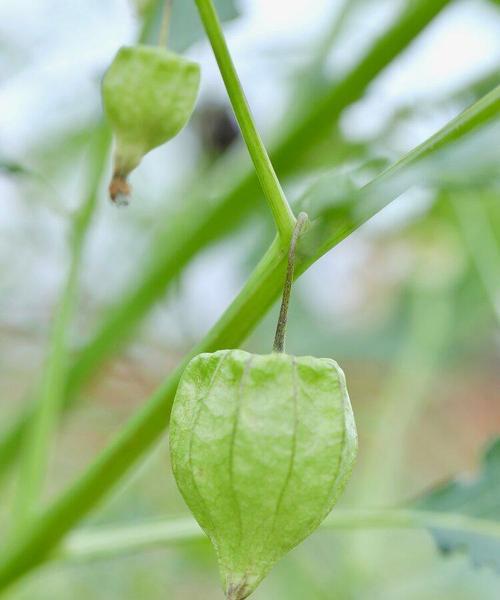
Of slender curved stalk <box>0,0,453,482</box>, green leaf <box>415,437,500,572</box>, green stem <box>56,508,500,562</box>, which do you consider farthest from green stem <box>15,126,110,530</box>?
green leaf <box>415,437,500,572</box>

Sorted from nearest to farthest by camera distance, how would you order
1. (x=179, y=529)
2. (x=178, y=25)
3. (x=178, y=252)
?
(x=179, y=529)
(x=178, y=25)
(x=178, y=252)

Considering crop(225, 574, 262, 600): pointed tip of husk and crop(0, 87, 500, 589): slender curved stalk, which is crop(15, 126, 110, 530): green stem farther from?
crop(225, 574, 262, 600): pointed tip of husk

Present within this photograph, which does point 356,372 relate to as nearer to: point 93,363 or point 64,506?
point 93,363

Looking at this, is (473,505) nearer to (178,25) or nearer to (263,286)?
(263,286)

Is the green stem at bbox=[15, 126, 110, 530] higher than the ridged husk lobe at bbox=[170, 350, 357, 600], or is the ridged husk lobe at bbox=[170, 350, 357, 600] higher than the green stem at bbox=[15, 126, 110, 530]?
the ridged husk lobe at bbox=[170, 350, 357, 600]

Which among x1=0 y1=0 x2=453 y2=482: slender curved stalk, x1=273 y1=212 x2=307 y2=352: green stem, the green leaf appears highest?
x1=273 y1=212 x2=307 y2=352: green stem

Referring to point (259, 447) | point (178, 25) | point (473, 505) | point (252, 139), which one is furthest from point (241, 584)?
point (178, 25)
